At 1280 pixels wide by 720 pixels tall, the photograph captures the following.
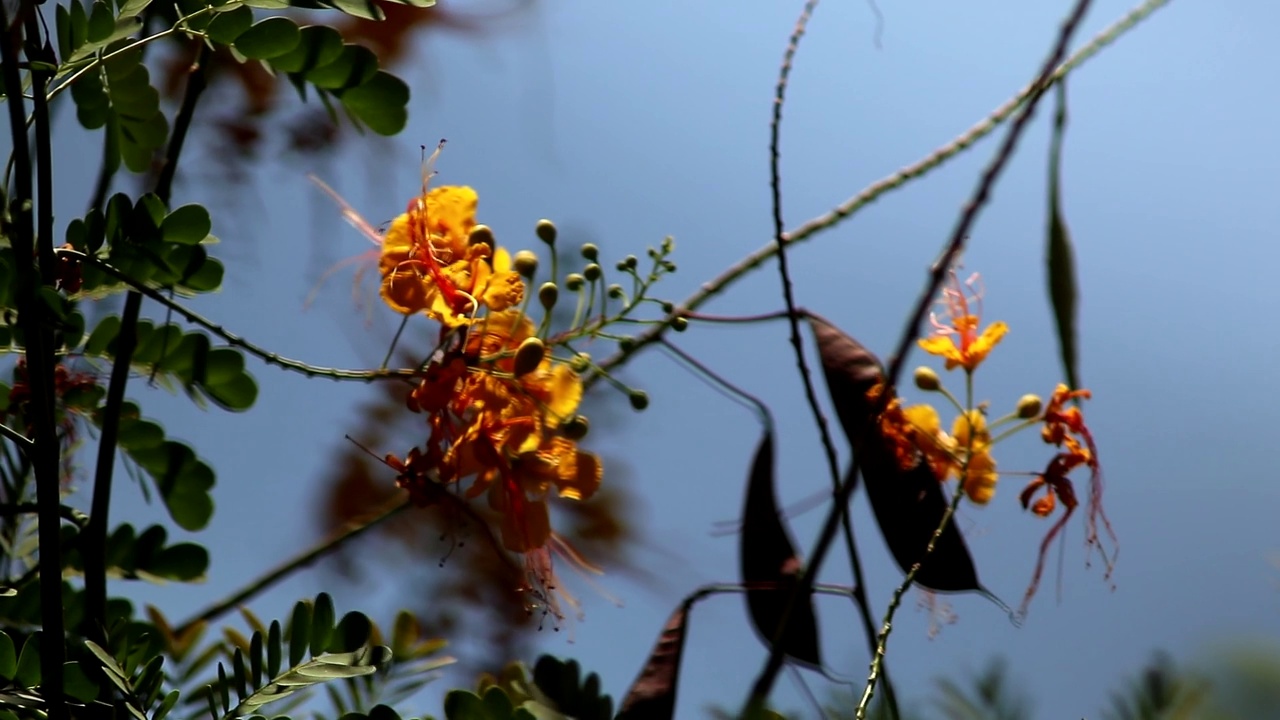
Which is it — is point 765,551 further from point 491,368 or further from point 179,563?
point 179,563

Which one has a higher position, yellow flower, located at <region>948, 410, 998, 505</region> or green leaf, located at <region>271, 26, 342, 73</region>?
green leaf, located at <region>271, 26, 342, 73</region>

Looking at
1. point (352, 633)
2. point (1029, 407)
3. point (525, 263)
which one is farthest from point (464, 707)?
point (1029, 407)

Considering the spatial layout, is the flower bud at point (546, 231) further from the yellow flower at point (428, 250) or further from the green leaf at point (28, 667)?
the green leaf at point (28, 667)

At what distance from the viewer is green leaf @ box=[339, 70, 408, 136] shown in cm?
46

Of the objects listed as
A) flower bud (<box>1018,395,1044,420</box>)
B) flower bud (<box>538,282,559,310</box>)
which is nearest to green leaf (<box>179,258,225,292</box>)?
flower bud (<box>538,282,559,310</box>)

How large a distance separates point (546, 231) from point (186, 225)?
0.15 m

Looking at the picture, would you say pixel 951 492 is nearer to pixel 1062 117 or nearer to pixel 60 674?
pixel 1062 117

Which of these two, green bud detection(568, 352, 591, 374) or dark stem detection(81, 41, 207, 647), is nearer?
dark stem detection(81, 41, 207, 647)

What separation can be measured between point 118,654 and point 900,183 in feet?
1.20

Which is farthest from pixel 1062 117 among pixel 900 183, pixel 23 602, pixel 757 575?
pixel 23 602

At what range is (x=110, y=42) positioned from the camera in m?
0.38

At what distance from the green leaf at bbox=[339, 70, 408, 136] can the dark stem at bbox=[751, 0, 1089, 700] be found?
0.73 ft

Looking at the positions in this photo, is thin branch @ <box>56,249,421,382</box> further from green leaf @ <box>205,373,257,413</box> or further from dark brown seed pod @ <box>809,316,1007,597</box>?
dark brown seed pod @ <box>809,316,1007,597</box>

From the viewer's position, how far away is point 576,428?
461 mm
